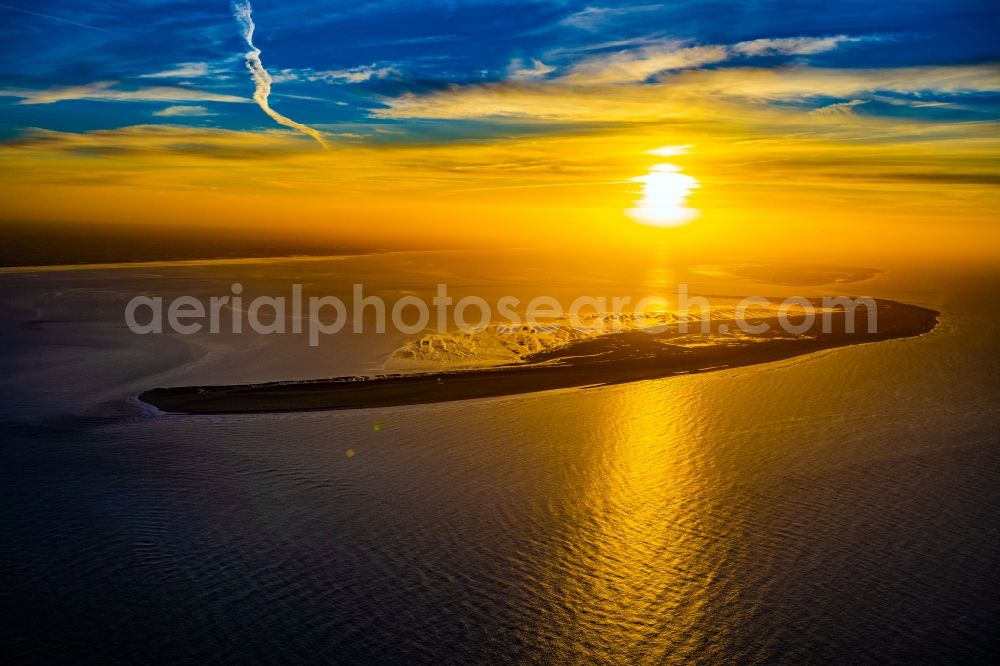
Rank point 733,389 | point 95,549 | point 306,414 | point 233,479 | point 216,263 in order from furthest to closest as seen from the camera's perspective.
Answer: point 216,263
point 733,389
point 306,414
point 233,479
point 95,549

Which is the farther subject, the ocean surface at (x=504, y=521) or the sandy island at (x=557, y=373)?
the sandy island at (x=557, y=373)

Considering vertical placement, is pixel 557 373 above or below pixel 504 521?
above

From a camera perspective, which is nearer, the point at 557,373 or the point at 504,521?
the point at 504,521

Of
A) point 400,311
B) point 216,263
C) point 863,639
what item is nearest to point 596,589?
point 863,639

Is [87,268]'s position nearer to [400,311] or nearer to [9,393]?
[400,311]

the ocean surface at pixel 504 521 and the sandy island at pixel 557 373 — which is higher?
the sandy island at pixel 557 373
